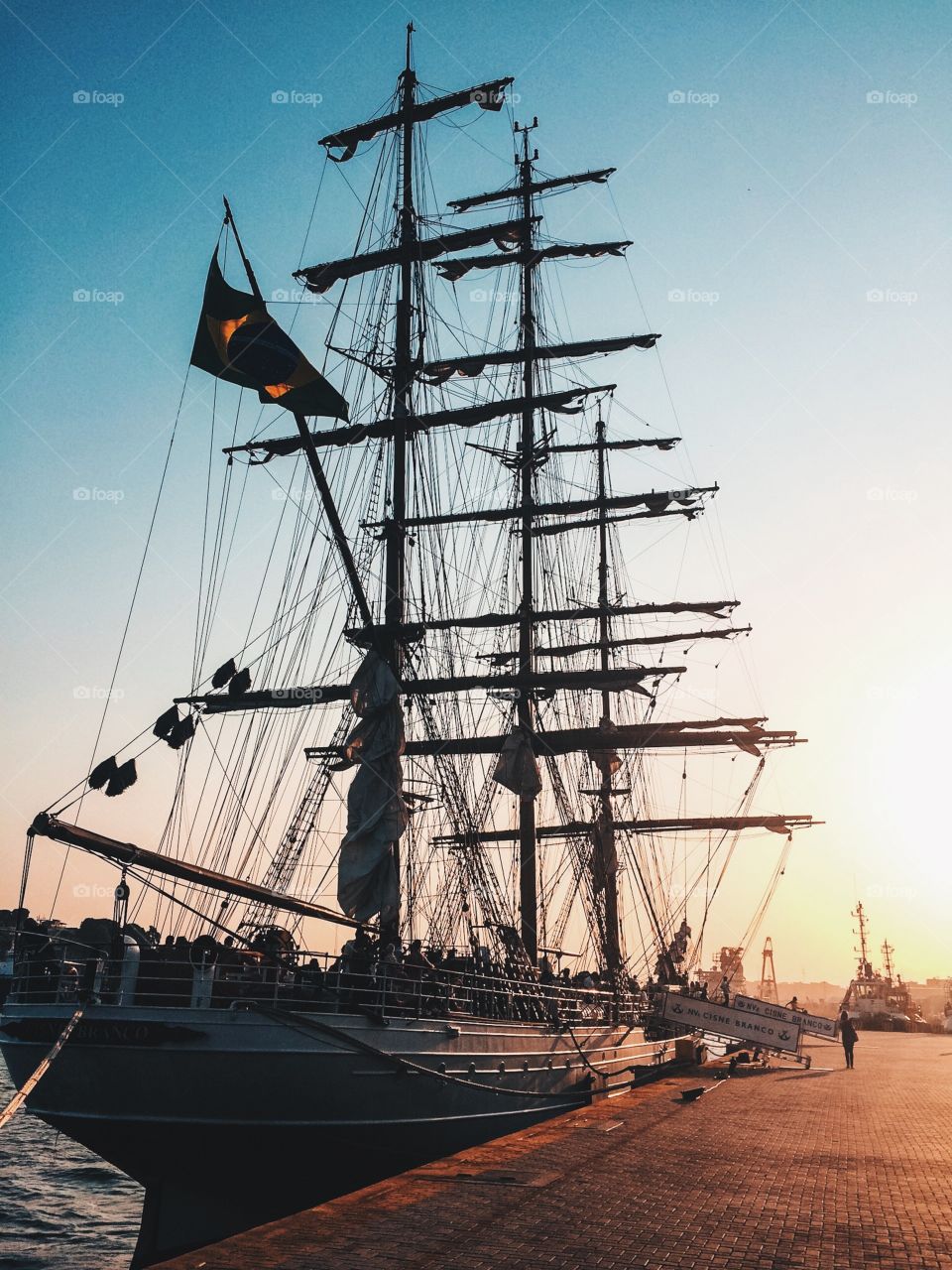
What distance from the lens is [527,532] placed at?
122 ft

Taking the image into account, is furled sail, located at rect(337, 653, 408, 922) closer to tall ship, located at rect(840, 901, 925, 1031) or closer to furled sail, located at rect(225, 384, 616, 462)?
furled sail, located at rect(225, 384, 616, 462)

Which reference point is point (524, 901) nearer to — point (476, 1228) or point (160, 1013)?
point (160, 1013)

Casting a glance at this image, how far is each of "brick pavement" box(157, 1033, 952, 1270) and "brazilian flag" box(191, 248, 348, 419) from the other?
11989 mm

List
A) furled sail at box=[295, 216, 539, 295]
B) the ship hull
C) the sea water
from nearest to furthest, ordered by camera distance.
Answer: the ship hull < the sea water < furled sail at box=[295, 216, 539, 295]

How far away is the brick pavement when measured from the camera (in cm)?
852

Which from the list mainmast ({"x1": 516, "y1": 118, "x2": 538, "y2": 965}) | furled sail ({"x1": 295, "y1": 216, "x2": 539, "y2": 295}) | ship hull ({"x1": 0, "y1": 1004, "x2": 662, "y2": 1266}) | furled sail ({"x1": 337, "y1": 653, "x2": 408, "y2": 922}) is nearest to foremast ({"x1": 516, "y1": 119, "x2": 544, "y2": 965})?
mainmast ({"x1": 516, "y1": 118, "x2": 538, "y2": 965})

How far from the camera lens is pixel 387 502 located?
25.1m

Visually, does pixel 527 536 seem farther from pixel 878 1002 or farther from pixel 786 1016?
pixel 878 1002

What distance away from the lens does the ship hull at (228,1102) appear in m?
13.1

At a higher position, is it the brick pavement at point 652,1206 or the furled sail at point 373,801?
the furled sail at point 373,801

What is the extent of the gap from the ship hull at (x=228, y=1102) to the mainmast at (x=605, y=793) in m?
24.5

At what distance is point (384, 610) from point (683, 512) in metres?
20.8

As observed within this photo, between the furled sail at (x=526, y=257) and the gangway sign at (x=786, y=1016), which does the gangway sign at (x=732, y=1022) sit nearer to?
the gangway sign at (x=786, y=1016)

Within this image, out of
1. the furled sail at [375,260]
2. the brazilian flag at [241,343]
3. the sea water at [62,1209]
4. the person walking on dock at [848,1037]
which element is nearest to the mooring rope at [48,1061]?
the sea water at [62,1209]
